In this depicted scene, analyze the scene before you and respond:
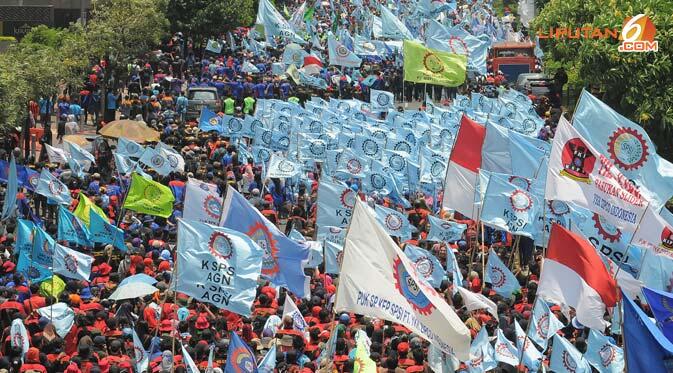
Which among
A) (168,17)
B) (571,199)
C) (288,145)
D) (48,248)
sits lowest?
(168,17)

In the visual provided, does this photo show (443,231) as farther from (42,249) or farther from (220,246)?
(220,246)

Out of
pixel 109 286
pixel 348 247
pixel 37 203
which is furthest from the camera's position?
pixel 37 203

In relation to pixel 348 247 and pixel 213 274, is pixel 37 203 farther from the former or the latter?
pixel 348 247

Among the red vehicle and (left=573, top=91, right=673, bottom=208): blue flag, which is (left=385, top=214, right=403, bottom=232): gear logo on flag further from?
the red vehicle

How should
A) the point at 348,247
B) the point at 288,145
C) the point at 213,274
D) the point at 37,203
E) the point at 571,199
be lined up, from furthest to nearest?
the point at 288,145 → the point at 37,203 → the point at 571,199 → the point at 213,274 → the point at 348,247

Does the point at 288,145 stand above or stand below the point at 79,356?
below

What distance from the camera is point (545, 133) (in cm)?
4350

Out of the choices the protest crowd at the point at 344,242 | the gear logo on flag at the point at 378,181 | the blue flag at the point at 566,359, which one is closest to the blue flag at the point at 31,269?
the protest crowd at the point at 344,242

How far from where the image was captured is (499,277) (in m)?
27.7

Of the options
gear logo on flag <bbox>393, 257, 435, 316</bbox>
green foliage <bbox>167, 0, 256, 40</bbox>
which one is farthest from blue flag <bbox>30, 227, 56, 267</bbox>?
green foliage <bbox>167, 0, 256, 40</bbox>

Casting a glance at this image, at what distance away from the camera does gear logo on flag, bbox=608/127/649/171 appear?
2645cm

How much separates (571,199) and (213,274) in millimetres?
5796

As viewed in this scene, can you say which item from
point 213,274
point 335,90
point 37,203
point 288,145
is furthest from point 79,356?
point 335,90

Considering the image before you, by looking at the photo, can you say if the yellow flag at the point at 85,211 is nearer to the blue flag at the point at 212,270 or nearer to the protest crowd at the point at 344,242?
the protest crowd at the point at 344,242
